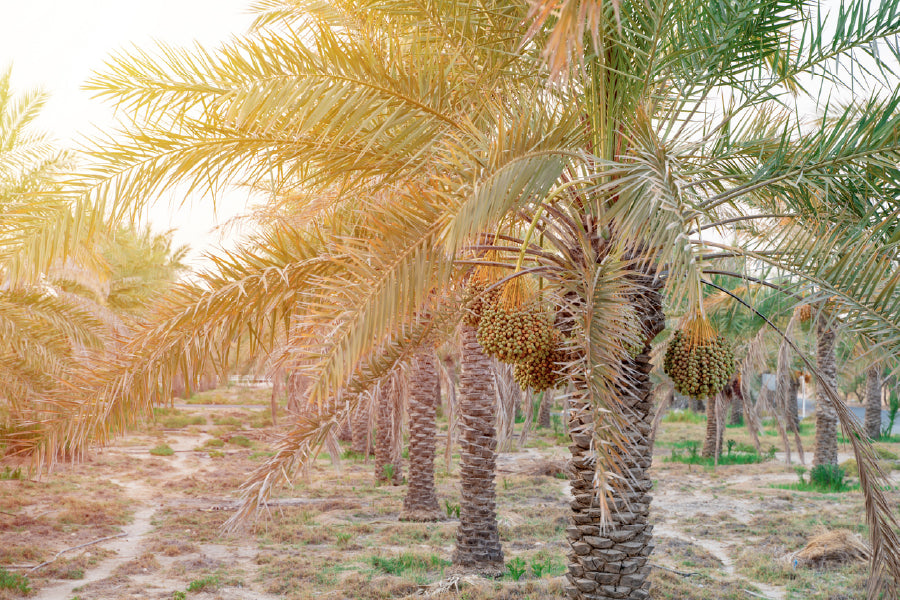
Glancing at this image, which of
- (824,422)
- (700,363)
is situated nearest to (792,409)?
(824,422)

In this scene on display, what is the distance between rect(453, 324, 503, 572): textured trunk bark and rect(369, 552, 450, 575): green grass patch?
238mm

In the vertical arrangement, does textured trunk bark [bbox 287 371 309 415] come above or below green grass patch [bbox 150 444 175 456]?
above

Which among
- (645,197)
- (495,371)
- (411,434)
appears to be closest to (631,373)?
(645,197)

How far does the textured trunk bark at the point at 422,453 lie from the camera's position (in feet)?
31.9

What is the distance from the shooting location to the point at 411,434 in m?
9.81

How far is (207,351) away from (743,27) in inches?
149

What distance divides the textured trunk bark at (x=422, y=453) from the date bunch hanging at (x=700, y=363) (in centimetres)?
545

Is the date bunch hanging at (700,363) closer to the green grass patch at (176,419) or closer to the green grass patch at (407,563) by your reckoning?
the green grass patch at (407,563)

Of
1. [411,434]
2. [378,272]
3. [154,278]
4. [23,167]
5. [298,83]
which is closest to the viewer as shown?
[378,272]

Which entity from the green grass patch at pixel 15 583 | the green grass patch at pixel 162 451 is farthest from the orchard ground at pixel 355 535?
the green grass patch at pixel 162 451

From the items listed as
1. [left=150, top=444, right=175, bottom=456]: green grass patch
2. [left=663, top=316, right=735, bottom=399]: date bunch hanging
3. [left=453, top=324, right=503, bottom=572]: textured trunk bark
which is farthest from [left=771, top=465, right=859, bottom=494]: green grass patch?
[left=150, top=444, right=175, bottom=456]: green grass patch

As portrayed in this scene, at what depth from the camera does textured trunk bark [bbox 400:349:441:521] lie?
31.9ft

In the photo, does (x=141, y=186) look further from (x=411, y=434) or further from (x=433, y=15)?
(x=411, y=434)

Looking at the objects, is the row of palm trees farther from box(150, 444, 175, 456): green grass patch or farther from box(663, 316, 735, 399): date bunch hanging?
box(150, 444, 175, 456): green grass patch
